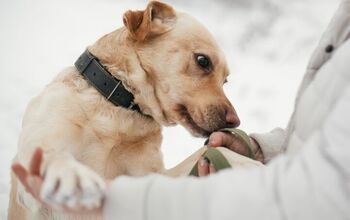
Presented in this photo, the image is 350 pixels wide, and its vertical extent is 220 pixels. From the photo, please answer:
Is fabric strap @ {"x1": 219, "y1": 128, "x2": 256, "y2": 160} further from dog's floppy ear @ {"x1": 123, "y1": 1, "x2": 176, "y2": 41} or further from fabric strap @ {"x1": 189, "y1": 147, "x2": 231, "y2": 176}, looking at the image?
dog's floppy ear @ {"x1": 123, "y1": 1, "x2": 176, "y2": 41}

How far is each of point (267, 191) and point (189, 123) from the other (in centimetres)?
169

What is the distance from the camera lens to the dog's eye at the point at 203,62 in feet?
Result: 9.00

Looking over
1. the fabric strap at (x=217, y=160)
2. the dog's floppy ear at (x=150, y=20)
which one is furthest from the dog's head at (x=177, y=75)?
the fabric strap at (x=217, y=160)

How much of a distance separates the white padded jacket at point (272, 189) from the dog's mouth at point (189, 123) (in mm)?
1478

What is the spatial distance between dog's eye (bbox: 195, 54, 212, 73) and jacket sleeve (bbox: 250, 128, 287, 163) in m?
0.60

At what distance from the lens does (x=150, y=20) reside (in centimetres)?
275

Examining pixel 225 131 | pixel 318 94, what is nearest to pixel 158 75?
pixel 225 131

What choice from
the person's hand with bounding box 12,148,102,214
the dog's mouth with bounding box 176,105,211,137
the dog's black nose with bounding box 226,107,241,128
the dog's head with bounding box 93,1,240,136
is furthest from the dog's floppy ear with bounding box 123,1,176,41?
the person's hand with bounding box 12,148,102,214

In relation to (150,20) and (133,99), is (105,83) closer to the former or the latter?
(133,99)

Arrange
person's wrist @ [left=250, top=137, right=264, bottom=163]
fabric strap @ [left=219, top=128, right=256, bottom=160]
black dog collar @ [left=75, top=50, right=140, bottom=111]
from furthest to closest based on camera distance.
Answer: black dog collar @ [left=75, top=50, right=140, bottom=111] < person's wrist @ [left=250, top=137, right=264, bottom=163] < fabric strap @ [left=219, top=128, right=256, bottom=160]

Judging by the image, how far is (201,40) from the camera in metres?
2.82

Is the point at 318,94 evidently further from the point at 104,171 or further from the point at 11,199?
the point at 11,199

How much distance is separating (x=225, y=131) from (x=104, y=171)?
0.77 metres

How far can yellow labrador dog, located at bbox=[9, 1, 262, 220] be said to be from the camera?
2.32 m
